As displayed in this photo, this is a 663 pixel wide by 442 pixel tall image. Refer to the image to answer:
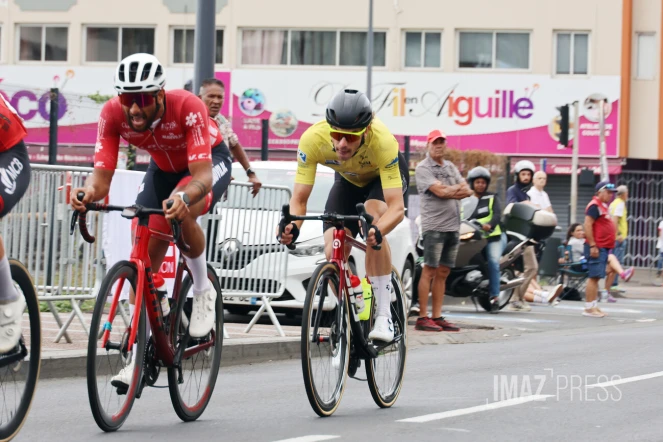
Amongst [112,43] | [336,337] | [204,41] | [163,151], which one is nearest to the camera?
Answer: [163,151]

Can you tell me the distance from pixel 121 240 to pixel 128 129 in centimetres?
353

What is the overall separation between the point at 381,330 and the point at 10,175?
285 cm

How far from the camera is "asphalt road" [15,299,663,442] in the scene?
675cm

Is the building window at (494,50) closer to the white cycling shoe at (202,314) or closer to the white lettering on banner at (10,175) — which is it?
the white cycling shoe at (202,314)

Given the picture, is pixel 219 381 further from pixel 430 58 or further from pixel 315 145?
pixel 430 58

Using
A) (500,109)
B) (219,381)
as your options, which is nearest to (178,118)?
(219,381)

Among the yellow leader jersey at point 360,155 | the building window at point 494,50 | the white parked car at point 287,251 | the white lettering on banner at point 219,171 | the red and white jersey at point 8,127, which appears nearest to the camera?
the red and white jersey at point 8,127

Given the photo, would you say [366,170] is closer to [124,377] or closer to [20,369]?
[124,377]

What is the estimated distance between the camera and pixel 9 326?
18.9ft

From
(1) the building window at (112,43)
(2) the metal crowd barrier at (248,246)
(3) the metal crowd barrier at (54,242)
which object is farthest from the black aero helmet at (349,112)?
(1) the building window at (112,43)

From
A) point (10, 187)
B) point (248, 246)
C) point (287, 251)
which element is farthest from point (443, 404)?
point (287, 251)

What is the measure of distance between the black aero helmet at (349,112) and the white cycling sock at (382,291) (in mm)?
997

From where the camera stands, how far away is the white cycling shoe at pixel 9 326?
225 inches

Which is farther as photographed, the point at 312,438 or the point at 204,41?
the point at 204,41
